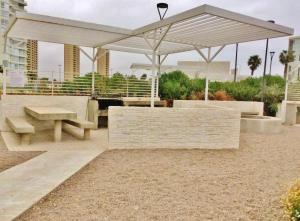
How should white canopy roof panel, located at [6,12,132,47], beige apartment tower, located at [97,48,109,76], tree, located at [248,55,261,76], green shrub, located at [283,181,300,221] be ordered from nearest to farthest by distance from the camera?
green shrub, located at [283,181,300,221] → white canopy roof panel, located at [6,12,132,47] → beige apartment tower, located at [97,48,109,76] → tree, located at [248,55,261,76]

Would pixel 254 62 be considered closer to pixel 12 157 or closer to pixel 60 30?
pixel 60 30

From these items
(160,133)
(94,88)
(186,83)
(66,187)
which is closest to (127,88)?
(94,88)

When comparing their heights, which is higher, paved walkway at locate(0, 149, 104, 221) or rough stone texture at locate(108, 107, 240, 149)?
rough stone texture at locate(108, 107, 240, 149)

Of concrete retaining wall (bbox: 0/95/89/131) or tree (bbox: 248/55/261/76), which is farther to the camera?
tree (bbox: 248/55/261/76)

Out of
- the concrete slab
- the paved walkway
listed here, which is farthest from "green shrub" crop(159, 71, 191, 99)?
the paved walkway

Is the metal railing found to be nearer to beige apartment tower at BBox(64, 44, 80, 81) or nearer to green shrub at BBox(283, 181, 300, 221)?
beige apartment tower at BBox(64, 44, 80, 81)

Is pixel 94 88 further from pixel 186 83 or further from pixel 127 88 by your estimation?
pixel 186 83

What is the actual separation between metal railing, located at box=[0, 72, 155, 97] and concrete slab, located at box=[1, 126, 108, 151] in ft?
7.33

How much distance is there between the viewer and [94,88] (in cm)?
1139

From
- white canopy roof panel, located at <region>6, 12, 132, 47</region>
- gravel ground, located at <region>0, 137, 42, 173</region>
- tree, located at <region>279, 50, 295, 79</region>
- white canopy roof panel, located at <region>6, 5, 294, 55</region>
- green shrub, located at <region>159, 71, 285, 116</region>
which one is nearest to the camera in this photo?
gravel ground, located at <region>0, 137, 42, 173</region>

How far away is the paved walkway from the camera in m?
3.18

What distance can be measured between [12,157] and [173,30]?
4.73 metres

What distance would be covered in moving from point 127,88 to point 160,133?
587 centimetres

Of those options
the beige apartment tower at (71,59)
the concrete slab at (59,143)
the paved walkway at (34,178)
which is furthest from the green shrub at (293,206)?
the beige apartment tower at (71,59)
